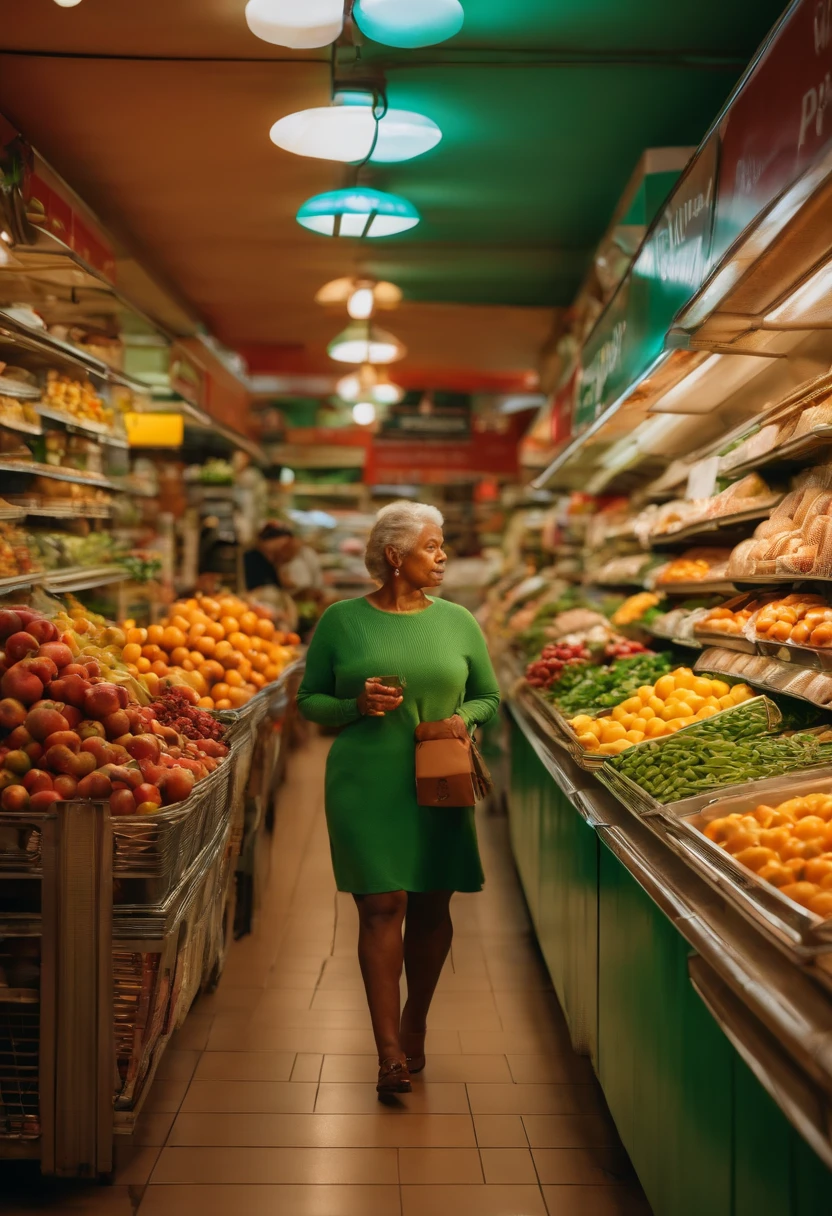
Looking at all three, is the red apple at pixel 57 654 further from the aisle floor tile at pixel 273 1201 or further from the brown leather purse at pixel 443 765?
the aisle floor tile at pixel 273 1201

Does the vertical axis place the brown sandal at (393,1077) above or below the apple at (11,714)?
below

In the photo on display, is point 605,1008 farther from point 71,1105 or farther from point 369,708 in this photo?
point 71,1105

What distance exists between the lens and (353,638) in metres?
3.82

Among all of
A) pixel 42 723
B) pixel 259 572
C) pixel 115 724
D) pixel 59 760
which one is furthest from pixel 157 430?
pixel 59 760

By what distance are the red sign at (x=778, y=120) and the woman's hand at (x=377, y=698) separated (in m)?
1.73

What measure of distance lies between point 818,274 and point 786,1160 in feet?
7.43

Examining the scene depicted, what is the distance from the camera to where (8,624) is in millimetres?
3617

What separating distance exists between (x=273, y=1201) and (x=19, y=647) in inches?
69.4

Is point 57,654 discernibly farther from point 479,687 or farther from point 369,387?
point 369,387

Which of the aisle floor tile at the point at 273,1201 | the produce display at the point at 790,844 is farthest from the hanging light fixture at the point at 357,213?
the aisle floor tile at the point at 273,1201

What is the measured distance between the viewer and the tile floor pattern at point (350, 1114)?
301 cm

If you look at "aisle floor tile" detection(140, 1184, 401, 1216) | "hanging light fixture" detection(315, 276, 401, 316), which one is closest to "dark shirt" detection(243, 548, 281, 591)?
"hanging light fixture" detection(315, 276, 401, 316)

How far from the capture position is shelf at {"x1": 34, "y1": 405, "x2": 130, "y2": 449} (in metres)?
5.62

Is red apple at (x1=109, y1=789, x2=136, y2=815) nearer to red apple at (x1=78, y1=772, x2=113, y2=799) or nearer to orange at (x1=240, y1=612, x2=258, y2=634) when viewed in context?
red apple at (x1=78, y1=772, x2=113, y2=799)
